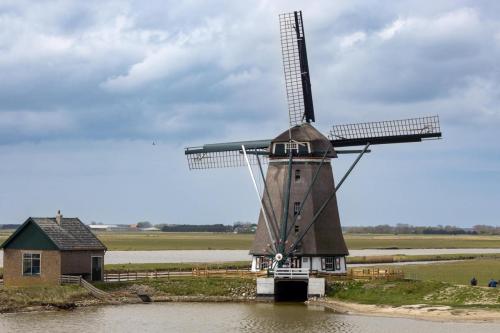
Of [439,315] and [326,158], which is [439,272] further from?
[439,315]

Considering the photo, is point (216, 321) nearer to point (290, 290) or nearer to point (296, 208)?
point (290, 290)

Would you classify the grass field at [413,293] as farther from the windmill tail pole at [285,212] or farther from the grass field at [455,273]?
Result: the grass field at [455,273]

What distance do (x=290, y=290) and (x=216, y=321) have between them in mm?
11946

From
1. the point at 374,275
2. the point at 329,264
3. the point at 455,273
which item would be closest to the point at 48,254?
the point at 329,264

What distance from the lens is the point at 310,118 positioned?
6619 cm

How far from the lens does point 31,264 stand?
60594 millimetres

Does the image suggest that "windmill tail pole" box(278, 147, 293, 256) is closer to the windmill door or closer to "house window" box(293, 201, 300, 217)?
"house window" box(293, 201, 300, 217)

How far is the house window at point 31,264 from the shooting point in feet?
198

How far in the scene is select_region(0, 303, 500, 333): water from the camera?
47.0 metres

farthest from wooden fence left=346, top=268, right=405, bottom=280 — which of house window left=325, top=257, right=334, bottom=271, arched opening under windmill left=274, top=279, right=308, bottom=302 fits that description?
arched opening under windmill left=274, top=279, right=308, bottom=302

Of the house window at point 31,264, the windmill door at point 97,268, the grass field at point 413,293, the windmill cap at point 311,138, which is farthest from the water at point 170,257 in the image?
the grass field at point 413,293

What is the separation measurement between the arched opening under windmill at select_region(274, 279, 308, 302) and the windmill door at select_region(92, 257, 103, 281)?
1143cm

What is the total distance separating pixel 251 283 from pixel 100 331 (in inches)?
640

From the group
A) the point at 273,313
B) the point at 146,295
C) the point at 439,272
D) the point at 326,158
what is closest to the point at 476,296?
the point at 273,313
